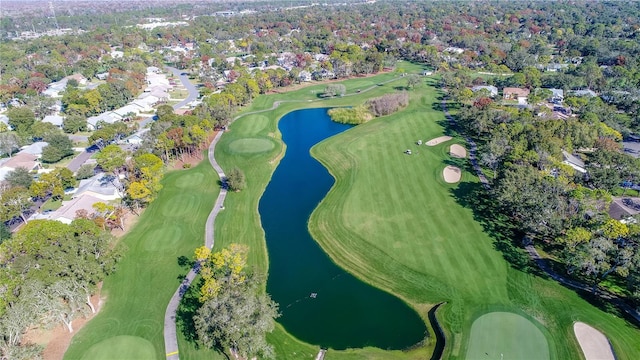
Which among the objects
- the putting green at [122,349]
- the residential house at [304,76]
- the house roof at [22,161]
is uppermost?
the residential house at [304,76]

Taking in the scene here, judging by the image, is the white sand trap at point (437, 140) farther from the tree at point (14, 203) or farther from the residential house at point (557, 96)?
the tree at point (14, 203)

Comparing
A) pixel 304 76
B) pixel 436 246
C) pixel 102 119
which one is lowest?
pixel 102 119

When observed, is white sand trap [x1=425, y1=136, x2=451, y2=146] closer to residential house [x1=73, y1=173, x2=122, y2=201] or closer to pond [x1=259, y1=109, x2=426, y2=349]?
pond [x1=259, y1=109, x2=426, y2=349]

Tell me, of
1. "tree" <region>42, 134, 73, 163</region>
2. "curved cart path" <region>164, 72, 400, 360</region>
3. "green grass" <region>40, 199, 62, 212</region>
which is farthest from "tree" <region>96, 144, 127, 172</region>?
"tree" <region>42, 134, 73, 163</region>

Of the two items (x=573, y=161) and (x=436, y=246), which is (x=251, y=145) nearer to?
(x=436, y=246)

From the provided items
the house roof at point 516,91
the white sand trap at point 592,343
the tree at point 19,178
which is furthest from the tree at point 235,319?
the house roof at point 516,91

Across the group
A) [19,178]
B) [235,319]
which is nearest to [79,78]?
[19,178]

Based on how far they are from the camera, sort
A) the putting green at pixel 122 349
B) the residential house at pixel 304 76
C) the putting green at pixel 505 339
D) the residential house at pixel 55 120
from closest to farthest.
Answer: the putting green at pixel 505 339, the putting green at pixel 122 349, the residential house at pixel 55 120, the residential house at pixel 304 76
